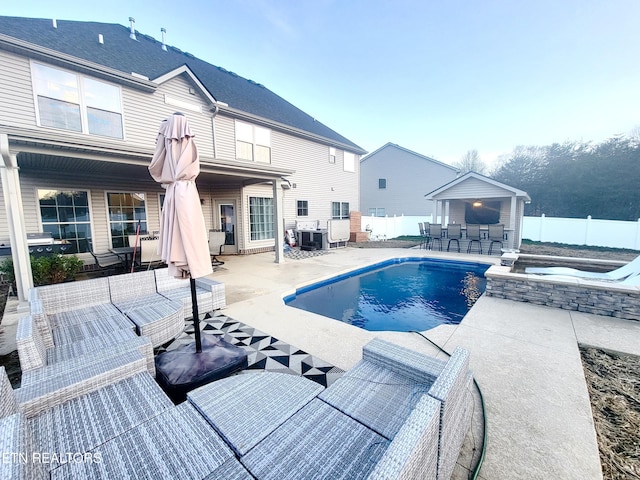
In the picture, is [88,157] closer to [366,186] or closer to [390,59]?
[390,59]

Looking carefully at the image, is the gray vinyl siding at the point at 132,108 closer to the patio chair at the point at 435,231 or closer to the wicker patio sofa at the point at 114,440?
the wicker patio sofa at the point at 114,440

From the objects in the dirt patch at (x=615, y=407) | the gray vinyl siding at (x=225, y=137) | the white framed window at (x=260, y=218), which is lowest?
the dirt patch at (x=615, y=407)

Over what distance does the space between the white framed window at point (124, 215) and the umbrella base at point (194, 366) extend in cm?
672

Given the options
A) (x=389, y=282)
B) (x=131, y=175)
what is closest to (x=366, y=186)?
(x=389, y=282)

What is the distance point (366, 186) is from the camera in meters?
22.3

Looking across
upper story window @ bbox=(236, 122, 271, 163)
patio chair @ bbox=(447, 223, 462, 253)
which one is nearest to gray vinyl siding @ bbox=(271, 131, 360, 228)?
upper story window @ bbox=(236, 122, 271, 163)

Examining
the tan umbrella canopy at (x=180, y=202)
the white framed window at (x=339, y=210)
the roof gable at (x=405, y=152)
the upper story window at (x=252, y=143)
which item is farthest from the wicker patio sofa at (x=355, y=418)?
the roof gable at (x=405, y=152)

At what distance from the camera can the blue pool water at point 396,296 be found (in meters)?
4.96

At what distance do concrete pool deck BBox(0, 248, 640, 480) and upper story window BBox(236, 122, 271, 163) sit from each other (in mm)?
6057

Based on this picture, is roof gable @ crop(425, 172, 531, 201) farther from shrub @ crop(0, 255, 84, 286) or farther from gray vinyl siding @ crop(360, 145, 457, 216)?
shrub @ crop(0, 255, 84, 286)

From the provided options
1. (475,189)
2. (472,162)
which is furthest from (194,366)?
(472,162)

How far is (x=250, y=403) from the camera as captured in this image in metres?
1.72

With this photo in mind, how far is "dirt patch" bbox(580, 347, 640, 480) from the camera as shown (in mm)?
1745

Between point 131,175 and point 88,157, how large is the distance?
3007 mm
